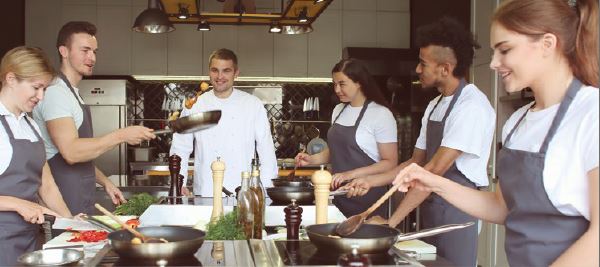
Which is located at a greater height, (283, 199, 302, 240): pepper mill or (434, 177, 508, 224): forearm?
(434, 177, 508, 224): forearm

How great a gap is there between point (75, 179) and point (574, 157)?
2723 mm

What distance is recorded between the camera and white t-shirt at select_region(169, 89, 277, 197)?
4062 mm

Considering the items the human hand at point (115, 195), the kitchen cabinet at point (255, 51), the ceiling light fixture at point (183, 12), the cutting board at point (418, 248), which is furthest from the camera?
the kitchen cabinet at point (255, 51)

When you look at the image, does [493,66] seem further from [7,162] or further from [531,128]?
[7,162]

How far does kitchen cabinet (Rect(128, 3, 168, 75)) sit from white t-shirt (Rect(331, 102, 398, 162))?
3945 mm

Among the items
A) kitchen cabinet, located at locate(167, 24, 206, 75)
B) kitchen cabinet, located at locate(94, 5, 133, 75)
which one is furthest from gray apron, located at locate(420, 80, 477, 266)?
kitchen cabinet, located at locate(94, 5, 133, 75)

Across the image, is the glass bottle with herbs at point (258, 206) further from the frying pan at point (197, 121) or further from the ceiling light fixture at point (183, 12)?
the ceiling light fixture at point (183, 12)

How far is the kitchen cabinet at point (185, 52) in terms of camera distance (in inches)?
291

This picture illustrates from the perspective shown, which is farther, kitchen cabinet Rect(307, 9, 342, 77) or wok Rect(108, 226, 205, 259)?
kitchen cabinet Rect(307, 9, 342, 77)

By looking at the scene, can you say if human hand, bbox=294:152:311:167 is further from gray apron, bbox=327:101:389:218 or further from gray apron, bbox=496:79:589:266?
gray apron, bbox=496:79:589:266

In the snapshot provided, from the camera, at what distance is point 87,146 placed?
3.28 metres

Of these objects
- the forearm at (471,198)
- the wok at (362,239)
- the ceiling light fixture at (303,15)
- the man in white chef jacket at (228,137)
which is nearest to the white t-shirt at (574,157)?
the wok at (362,239)

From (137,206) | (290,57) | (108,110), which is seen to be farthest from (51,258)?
(290,57)

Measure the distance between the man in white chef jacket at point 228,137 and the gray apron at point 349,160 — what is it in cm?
42
